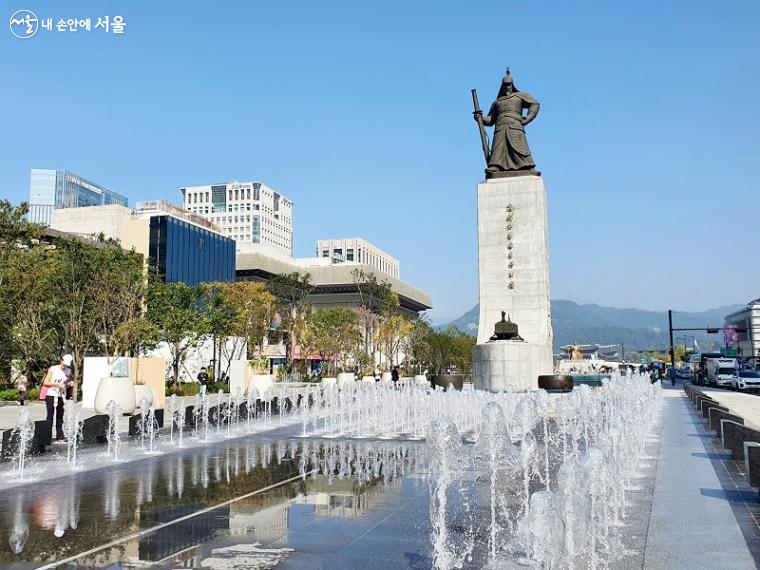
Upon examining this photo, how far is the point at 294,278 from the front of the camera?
49.5m

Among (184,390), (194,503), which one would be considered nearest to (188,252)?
(184,390)

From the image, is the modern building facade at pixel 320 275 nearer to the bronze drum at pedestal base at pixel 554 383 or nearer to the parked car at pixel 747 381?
the parked car at pixel 747 381

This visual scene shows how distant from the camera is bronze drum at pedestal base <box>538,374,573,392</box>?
68.4ft

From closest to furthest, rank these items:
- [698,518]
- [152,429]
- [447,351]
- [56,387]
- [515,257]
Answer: [698,518] < [56,387] < [152,429] < [515,257] < [447,351]

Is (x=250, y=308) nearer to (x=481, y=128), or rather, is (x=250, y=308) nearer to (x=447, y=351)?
(x=481, y=128)

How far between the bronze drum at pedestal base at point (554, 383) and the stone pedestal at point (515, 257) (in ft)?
8.12

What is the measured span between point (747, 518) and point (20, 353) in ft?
102

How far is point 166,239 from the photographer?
5975 cm

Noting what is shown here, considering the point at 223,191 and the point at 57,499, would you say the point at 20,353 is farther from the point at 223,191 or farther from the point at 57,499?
the point at 223,191

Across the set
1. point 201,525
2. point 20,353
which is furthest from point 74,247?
point 201,525

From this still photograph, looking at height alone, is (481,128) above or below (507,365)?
above

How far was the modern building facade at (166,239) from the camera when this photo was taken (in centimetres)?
5981

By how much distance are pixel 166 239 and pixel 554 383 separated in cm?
4693

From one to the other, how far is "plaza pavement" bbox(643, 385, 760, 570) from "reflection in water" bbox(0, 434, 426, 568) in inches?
107
